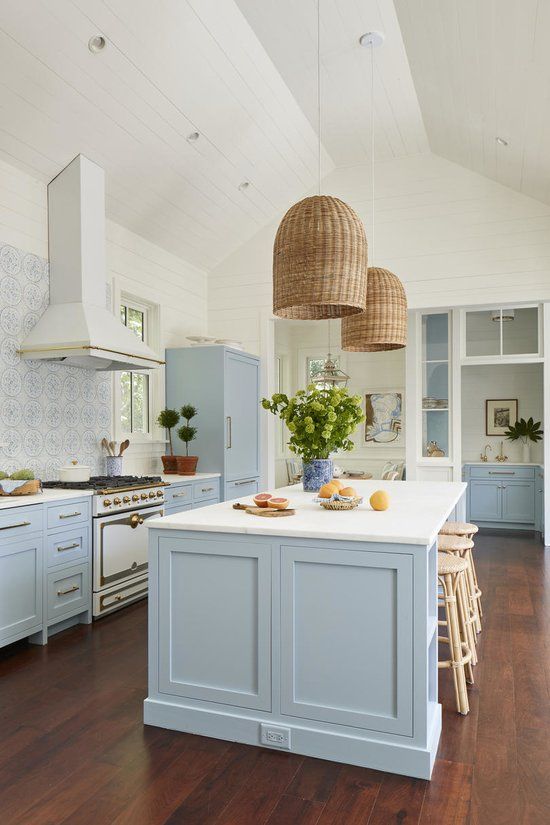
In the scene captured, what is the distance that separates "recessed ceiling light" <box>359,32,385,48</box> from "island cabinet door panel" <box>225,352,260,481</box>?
292cm

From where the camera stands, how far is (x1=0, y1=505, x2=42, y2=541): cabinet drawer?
3.49 m

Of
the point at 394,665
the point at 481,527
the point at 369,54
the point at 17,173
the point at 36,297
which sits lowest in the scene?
the point at 481,527

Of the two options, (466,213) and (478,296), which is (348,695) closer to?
(478,296)

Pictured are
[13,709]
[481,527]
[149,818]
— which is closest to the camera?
[149,818]

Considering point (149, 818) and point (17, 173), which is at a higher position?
point (17, 173)

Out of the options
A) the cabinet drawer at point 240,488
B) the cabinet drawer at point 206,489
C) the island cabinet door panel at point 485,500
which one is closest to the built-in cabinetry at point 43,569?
the cabinet drawer at point 206,489

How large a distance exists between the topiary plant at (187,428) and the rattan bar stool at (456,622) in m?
3.31

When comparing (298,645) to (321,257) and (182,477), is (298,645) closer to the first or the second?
(321,257)

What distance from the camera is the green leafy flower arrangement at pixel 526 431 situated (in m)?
8.17

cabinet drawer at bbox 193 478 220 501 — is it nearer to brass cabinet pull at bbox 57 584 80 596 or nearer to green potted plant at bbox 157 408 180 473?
green potted plant at bbox 157 408 180 473

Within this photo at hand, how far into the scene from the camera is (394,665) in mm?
2354

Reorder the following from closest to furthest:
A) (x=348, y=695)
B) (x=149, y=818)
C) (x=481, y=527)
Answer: (x=149, y=818), (x=348, y=695), (x=481, y=527)

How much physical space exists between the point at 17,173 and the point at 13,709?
3397 mm

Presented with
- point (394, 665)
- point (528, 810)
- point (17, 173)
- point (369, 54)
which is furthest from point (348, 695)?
point (369, 54)
